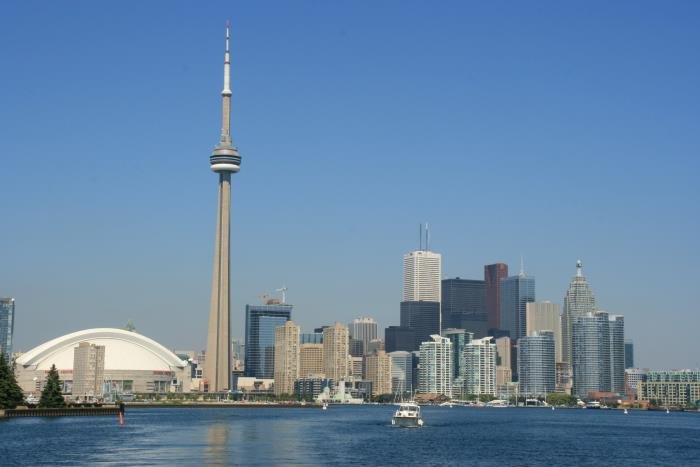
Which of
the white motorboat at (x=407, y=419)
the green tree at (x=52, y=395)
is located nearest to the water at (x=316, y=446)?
the white motorboat at (x=407, y=419)

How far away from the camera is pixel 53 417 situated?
185 meters

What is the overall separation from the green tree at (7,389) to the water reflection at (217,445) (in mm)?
39452

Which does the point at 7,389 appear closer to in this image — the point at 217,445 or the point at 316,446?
the point at 217,445

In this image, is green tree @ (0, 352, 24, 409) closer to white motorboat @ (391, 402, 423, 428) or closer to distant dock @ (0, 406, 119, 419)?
distant dock @ (0, 406, 119, 419)

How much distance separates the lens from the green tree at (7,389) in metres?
173

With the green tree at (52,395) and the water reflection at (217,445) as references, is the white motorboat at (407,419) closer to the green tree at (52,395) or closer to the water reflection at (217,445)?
the water reflection at (217,445)

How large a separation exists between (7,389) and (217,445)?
241ft

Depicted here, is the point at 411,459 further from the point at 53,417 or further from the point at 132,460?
the point at 53,417

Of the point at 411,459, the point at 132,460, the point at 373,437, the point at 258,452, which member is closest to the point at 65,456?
the point at 132,460

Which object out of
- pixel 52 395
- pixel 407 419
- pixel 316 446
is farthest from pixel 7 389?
pixel 316 446

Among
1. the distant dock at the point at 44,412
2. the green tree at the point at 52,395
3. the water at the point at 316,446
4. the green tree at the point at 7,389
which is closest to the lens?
the water at the point at 316,446

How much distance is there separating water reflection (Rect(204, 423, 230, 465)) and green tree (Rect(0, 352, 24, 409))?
39.5m

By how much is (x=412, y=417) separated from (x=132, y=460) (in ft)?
281

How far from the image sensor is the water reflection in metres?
97.5
